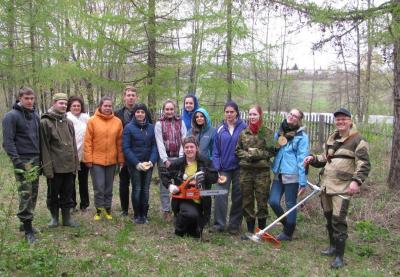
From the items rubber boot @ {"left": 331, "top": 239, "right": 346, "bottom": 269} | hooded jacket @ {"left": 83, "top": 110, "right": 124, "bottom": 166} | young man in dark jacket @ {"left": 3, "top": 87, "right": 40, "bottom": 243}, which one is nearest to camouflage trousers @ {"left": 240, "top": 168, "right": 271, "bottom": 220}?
rubber boot @ {"left": 331, "top": 239, "right": 346, "bottom": 269}

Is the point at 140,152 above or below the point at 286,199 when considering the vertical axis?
above

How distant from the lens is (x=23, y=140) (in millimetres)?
5164

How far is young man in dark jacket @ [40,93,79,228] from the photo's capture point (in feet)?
18.3

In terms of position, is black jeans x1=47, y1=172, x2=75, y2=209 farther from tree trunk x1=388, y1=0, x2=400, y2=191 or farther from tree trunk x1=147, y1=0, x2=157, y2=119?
tree trunk x1=388, y1=0, x2=400, y2=191

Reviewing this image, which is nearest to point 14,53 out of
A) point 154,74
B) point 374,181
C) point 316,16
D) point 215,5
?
point 154,74

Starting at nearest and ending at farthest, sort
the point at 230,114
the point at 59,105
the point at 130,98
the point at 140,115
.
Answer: the point at 59,105
the point at 230,114
the point at 140,115
the point at 130,98

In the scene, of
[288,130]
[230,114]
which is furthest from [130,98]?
[288,130]

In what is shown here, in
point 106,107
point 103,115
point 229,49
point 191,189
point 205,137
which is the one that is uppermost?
point 229,49

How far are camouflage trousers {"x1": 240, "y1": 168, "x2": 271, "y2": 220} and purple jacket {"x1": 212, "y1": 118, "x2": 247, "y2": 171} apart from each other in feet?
0.75

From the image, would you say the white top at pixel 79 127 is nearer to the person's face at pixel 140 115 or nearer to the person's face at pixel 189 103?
the person's face at pixel 140 115

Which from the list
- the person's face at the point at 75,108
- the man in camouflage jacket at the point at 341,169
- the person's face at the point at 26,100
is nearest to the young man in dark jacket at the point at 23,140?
the person's face at the point at 26,100

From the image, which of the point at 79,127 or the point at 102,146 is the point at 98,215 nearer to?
the point at 102,146

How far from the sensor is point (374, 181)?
30.0ft

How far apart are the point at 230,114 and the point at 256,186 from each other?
1.18m
